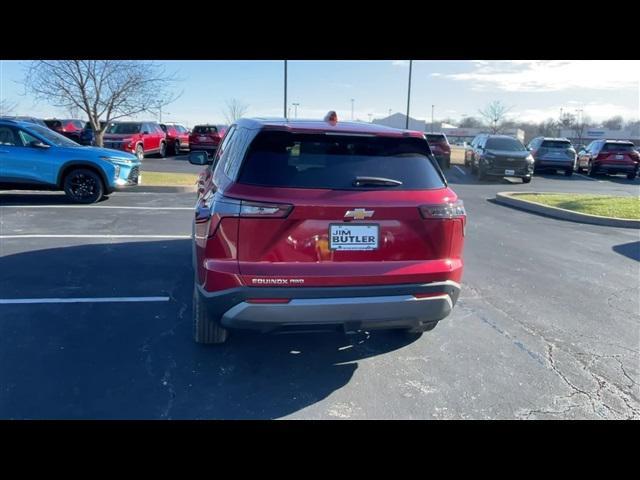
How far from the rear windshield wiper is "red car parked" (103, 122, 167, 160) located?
1961 centimetres

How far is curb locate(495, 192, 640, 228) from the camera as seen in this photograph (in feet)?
33.1

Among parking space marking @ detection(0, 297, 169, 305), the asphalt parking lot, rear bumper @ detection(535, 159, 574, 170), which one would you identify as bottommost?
the asphalt parking lot

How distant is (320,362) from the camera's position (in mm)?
3820

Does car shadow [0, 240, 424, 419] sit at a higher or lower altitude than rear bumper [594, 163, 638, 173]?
lower

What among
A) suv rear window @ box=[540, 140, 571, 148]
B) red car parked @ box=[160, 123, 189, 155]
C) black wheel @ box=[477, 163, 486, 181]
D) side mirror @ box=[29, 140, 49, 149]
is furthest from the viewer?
red car parked @ box=[160, 123, 189, 155]

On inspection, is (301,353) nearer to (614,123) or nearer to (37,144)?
(37,144)

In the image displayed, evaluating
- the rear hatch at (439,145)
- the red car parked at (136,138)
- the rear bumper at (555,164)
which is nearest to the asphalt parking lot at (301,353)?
the red car parked at (136,138)

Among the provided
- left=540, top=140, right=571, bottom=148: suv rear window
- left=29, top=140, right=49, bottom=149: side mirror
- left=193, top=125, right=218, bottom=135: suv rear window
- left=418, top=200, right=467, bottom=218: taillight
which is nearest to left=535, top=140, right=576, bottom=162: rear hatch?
left=540, top=140, right=571, bottom=148: suv rear window

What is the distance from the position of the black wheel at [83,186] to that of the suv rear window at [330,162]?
853cm

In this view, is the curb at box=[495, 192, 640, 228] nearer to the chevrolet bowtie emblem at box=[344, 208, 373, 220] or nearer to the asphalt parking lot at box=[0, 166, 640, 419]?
the asphalt parking lot at box=[0, 166, 640, 419]

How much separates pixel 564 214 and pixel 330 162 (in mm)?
9437

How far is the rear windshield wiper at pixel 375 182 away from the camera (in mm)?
3250

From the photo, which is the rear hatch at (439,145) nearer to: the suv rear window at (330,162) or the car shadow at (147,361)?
the car shadow at (147,361)

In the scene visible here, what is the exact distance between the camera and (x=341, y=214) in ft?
10.2
